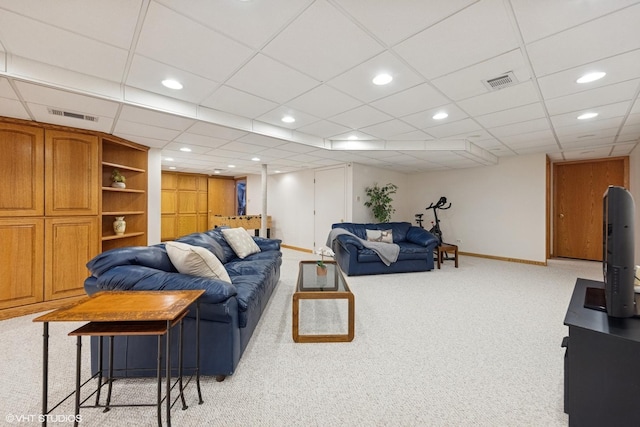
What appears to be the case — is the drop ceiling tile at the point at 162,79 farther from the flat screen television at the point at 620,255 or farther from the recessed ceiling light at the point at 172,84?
the flat screen television at the point at 620,255

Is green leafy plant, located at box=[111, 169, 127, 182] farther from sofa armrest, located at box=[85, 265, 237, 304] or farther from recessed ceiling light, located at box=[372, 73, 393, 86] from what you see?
recessed ceiling light, located at box=[372, 73, 393, 86]

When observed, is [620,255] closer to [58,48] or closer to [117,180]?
[58,48]

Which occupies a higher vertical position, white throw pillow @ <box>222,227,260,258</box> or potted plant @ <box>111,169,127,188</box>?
potted plant @ <box>111,169,127,188</box>

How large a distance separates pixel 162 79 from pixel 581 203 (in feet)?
27.9

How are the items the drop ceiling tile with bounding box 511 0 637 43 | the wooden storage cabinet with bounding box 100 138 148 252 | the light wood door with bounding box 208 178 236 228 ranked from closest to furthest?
1. the drop ceiling tile with bounding box 511 0 637 43
2. the wooden storage cabinet with bounding box 100 138 148 252
3. the light wood door with bounding box 208 178 236 228

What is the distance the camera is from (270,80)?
98.3 inches

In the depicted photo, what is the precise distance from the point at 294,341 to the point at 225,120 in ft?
8.85

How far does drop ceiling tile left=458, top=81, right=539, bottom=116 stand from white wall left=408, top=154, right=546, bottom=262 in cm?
366

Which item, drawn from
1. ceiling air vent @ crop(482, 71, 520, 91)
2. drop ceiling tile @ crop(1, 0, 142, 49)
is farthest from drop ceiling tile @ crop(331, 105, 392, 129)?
drop ceiling tile @ crop(1, 0, 142, 49)

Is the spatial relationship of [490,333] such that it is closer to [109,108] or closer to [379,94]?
[379,94]

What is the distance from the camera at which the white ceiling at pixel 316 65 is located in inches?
65.0

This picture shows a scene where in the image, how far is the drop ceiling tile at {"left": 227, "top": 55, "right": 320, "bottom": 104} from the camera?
88.8 inches

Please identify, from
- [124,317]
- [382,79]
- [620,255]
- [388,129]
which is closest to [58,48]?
[124,317]

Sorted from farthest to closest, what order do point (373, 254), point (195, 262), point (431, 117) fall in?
point (373, 254), point (431, 117), point (195, 262)
